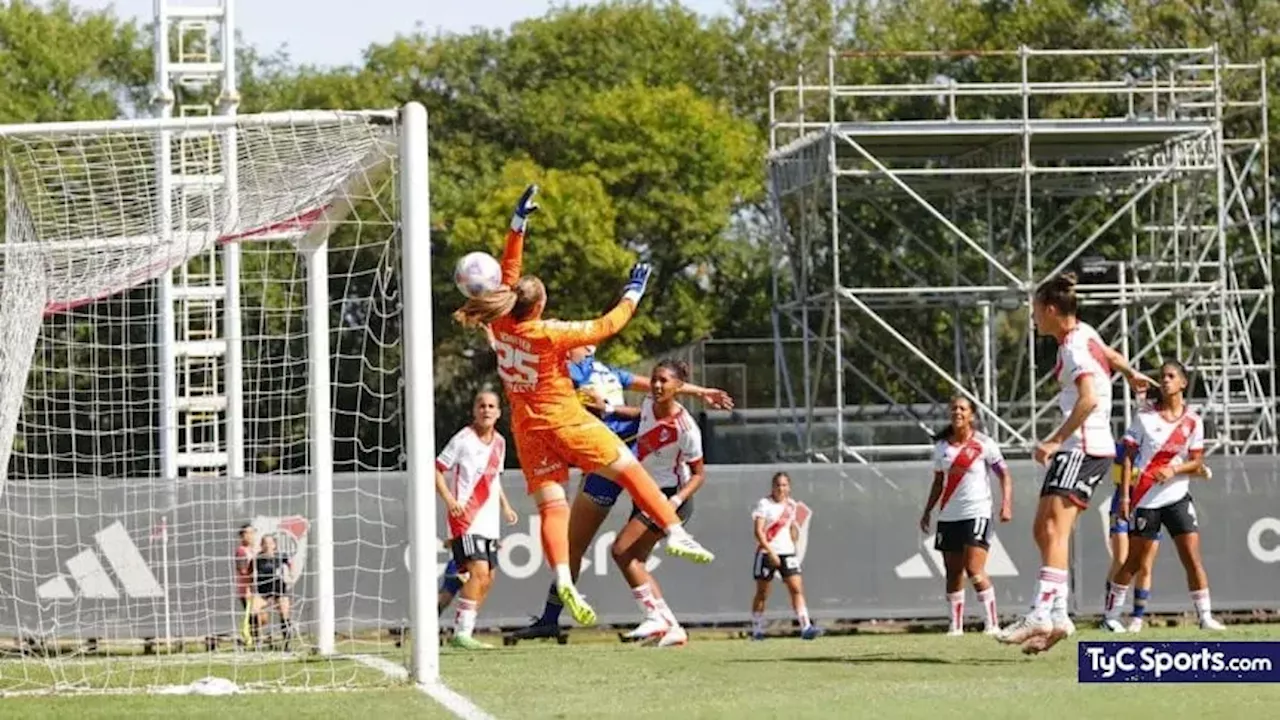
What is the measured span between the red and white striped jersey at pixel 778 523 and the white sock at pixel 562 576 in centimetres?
697

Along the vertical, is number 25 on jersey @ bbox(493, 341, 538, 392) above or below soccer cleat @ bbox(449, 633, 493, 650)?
above

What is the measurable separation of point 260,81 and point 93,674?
50612 mm

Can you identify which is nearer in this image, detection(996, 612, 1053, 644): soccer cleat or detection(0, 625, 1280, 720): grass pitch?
detection(0, 625, 1280, 720): grass pitch

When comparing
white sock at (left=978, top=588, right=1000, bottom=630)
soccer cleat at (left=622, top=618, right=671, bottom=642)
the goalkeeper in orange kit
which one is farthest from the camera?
white sock at (left=978, top=588, right=1000, bottom=630)

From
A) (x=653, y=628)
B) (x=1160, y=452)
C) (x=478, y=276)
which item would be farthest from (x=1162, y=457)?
(x=478, y=276)

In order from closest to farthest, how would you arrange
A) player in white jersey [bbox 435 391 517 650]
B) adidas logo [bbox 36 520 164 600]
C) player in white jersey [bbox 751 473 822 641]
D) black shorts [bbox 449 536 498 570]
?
player in white jersey [bbox 435 391 517 650], black shorts [bbox 449 536 498 570], player in white jersey [bbox 751 473 822 641], adidas logo [bbox 36 520 164 600]

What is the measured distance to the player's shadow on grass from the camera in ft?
45.0

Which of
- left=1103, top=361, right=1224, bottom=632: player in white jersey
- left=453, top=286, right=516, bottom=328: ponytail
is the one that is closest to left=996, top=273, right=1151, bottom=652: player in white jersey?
left=453, top=286, right=516, bottom=328: ponytail

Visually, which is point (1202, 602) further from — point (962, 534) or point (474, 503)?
point (474, 503)

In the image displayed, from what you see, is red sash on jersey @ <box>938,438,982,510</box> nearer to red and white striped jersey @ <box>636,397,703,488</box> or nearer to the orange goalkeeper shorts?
red and white striped jersey @ <box>636,397,703,488</box>

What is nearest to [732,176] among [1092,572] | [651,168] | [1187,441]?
[651,168]

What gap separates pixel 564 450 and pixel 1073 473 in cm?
286

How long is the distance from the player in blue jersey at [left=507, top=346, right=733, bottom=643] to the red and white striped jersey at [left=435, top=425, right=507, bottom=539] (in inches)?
29.5

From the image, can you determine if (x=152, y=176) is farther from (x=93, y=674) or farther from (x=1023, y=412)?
(x=1023, y=412)
